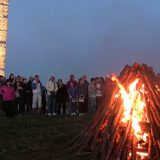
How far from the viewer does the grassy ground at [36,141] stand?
9203mm

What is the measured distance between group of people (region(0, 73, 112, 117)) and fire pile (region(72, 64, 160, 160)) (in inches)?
400

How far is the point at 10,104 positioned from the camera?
18297 millimetres

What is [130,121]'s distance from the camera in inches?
343

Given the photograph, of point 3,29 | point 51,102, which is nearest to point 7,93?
point 51,102

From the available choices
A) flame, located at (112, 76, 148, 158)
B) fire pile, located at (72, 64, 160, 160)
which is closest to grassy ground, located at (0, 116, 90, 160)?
fire pile, located at (72, 64, 160, 160)

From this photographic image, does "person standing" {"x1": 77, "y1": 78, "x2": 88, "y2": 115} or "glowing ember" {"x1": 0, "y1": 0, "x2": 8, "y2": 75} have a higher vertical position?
"glowing ember" {"x1": 0, "y1": 0, "x2": 8, "y2": 75}

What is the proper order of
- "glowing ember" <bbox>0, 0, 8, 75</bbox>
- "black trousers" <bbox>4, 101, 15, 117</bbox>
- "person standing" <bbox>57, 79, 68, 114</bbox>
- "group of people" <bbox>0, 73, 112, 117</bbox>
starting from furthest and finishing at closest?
"glowing ember" <bbox>0, 0, 8, 75</bbox> < "person standing" <bbox>57, 79, 68, 114</bbox> < "group of people" <bbox>0, 73, 112, 117</bbox> < "black trousers" <bbox>4, 101, 15, 117</bbox>

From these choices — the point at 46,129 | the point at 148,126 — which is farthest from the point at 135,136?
the point at 46,129

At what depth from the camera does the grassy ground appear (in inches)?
362

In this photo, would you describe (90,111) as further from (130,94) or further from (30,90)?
(130,94)

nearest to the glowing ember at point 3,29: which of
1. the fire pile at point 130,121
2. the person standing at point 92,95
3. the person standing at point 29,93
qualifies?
the person standing at point 29,93

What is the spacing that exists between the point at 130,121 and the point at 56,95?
11.3 meters

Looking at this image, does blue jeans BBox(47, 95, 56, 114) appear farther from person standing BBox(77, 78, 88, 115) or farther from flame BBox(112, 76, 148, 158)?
flame BBox(112, 76, 148, 158)

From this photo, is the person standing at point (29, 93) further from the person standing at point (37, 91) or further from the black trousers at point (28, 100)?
the person standing at point (37, 91)
